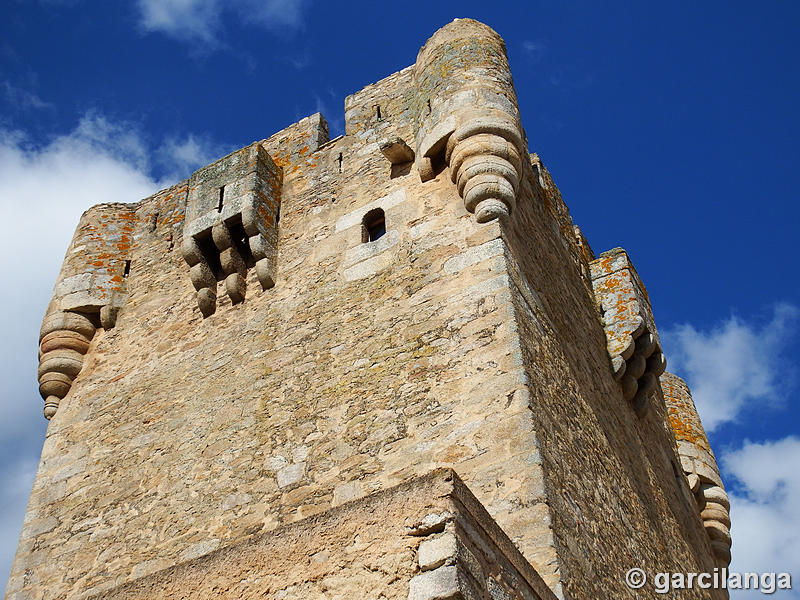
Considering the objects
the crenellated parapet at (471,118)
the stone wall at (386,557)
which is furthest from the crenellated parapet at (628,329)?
the stone wall at (386,557)

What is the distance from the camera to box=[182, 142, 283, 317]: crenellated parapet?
28.4 ft

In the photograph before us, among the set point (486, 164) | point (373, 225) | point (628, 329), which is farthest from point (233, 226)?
point (628, 329)

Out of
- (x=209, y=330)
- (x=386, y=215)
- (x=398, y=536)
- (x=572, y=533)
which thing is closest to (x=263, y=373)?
(x=209, y=330)

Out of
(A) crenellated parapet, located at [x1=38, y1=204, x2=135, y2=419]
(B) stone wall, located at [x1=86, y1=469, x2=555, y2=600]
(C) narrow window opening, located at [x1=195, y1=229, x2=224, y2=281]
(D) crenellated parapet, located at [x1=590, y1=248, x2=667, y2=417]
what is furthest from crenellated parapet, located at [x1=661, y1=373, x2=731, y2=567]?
(B) stone wall, located at [x1=86, y1=469, x2=555, y2=600]

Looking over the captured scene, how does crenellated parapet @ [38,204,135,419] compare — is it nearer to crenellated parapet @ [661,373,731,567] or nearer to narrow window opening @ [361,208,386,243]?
narrow window opening @ [361,208,386,243]

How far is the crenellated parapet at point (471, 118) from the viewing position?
25.4 ft

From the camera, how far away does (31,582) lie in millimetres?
7609

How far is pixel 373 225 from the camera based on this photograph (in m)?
8.52

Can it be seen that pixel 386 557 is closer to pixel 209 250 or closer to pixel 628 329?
pixel 209 250

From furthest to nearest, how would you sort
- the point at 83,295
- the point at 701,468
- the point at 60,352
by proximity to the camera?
1. the point at 701,468
2. the point at 83,295
3. the point at 60,352

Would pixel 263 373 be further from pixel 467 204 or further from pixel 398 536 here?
pixel 398 536

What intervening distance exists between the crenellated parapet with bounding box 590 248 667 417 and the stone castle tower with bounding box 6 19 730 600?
3 centimetres

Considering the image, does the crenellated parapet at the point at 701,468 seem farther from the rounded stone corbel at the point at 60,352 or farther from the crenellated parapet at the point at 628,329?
the rounded stone corbel at the point at 60,352

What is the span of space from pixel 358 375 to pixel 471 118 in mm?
2312
